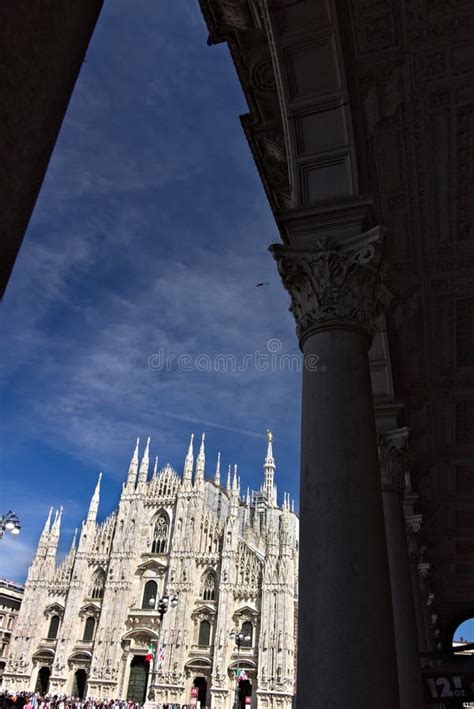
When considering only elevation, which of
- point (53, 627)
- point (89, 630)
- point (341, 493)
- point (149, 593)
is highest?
point (149, 593)

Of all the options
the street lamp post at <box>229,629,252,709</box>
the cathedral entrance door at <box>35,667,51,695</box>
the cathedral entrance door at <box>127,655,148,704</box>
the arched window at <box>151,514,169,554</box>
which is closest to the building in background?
the cathedral entrance door at <box>35,667,51,695</box>

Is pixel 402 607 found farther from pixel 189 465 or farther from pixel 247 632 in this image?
pixel 189 465

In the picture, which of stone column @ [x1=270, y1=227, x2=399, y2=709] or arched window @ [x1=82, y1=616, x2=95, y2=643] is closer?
stone column @ [x1=270, y1=227, x2=399, y2=709]

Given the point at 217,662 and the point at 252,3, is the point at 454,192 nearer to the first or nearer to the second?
the point at 252,3

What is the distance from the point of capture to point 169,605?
162ft

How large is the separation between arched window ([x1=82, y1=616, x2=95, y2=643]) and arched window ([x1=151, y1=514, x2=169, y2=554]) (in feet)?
28.3


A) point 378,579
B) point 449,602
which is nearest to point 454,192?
point 378,579

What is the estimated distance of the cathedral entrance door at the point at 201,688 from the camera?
47062 millimetres

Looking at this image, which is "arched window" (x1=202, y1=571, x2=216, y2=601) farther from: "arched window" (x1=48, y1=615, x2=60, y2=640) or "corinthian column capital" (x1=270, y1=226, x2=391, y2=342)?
"corinthian column capital" (x1=270, y1=226, x2=391, y2=342)

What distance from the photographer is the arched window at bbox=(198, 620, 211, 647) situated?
48.7 meters

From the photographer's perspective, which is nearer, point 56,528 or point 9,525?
point 9,525

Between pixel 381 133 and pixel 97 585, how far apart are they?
56771 millimetres

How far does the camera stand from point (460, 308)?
10.5 meters

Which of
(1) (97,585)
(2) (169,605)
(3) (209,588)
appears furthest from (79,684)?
(3) (209,588)
